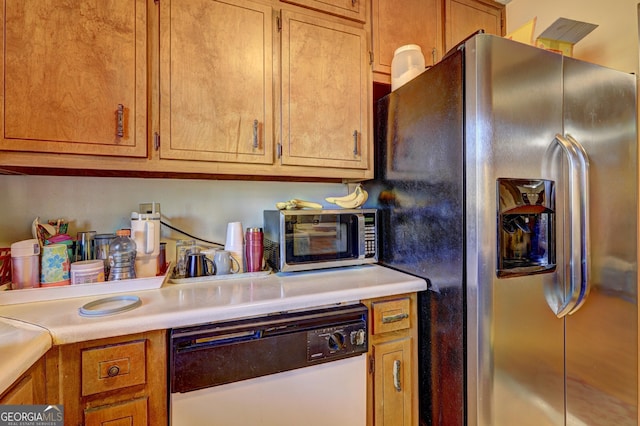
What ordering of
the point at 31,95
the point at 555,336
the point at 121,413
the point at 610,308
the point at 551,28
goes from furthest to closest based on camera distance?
the point at 551,28 → the point at 610,308 → the point at 555,336 → the point at 31,95 → the point at 121,413

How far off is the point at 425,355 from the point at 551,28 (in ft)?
5.16

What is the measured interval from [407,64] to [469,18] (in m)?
0.66

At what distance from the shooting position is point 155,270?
4.04 feet

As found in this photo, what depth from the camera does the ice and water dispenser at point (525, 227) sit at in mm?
995

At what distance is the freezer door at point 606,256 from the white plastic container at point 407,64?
0.59 metres

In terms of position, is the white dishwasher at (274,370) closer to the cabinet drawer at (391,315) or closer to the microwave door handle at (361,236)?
the cabinet drawer at (391,315)

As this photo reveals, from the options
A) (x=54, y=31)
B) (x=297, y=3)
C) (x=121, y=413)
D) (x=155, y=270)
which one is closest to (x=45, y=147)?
(x=54, y=31)

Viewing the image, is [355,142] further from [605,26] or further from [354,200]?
[605,26]

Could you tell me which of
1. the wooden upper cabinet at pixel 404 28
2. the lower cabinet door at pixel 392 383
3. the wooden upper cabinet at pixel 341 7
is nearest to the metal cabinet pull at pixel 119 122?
the wooden upper cabinet at pixel 341 7

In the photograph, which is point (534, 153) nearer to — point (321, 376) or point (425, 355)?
point (425, 355)

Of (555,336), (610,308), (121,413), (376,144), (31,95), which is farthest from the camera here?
(376,144)

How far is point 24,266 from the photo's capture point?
3.33 feet

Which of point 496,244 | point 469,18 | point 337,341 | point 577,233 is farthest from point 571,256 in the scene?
point 469,18

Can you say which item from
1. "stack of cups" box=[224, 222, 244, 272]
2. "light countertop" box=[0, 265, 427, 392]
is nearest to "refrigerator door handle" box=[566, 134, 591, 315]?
"light countertop" box=[0, 265, 427, 392]
